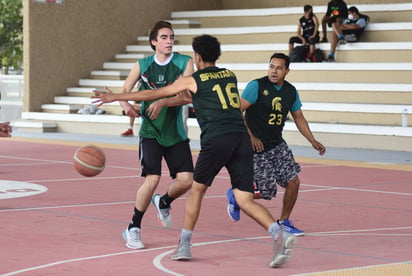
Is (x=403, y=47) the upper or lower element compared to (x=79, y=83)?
upper

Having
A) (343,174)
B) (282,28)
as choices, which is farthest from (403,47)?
(343,174)

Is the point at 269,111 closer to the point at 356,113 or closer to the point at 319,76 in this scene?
the point at 356,113

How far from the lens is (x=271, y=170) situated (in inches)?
362

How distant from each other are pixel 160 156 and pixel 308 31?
16204 millimetres

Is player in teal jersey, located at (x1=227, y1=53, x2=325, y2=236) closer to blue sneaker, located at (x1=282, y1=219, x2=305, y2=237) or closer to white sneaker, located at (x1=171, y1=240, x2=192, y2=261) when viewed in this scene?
blue sneaker, located at (x1=282, y1=219, x2=305, y2=237)

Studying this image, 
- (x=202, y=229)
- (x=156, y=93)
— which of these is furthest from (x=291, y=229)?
(x=156, y=93)

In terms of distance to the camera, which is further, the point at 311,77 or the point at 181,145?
the point at 311,77

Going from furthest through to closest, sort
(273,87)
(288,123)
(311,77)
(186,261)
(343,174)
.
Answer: (311,77) < (288,123) < (343,174) < (273,87) < (186,261)

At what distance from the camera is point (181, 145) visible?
861cm

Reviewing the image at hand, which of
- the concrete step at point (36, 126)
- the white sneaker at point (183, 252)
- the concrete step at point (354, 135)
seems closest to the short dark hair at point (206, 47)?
the white sneaker at point (183, 252)

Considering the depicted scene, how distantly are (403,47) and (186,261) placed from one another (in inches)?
656

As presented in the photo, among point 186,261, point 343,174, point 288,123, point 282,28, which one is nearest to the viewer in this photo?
point 186,261

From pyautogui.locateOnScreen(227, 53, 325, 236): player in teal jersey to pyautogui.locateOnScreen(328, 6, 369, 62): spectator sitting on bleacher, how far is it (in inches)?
577

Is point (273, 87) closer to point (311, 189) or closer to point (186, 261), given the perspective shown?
point (186, 261)
